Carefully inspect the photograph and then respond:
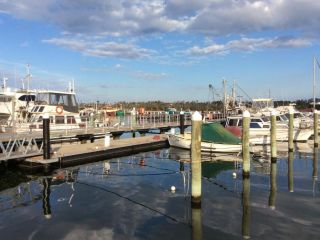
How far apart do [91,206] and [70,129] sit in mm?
17157

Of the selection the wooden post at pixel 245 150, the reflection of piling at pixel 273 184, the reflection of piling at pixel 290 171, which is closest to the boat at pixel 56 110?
the wooden post at pixel 245 150

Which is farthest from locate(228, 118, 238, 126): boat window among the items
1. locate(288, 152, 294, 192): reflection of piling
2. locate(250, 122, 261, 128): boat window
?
locate(288, 152, 294, 192): reflection of piling

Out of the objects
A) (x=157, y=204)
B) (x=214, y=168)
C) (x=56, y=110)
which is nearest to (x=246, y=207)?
(x=157, y=204)

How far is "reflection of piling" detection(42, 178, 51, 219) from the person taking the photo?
561 inches

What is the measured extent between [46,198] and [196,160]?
6395 millimetres

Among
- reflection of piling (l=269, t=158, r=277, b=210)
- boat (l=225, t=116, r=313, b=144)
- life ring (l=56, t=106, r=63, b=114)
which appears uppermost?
life ring (l=56, t=106, r=63, b=114)

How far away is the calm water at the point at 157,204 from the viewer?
40.3 ft

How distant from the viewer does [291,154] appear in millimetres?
27453

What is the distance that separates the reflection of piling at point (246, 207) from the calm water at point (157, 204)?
0.11ft

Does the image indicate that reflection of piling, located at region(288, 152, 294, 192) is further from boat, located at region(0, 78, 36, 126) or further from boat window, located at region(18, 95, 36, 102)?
boat window, located at region(18, 95, 36, 102)

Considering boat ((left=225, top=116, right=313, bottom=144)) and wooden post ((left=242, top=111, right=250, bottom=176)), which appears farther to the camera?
boat ((left=225, top=116, right=313, bottom=144))

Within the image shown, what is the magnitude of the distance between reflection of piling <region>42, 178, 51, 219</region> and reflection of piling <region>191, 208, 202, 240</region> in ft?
15.4

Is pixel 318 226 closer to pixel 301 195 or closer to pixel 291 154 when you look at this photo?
pixel 301 195

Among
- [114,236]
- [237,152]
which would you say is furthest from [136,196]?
[237,152]
